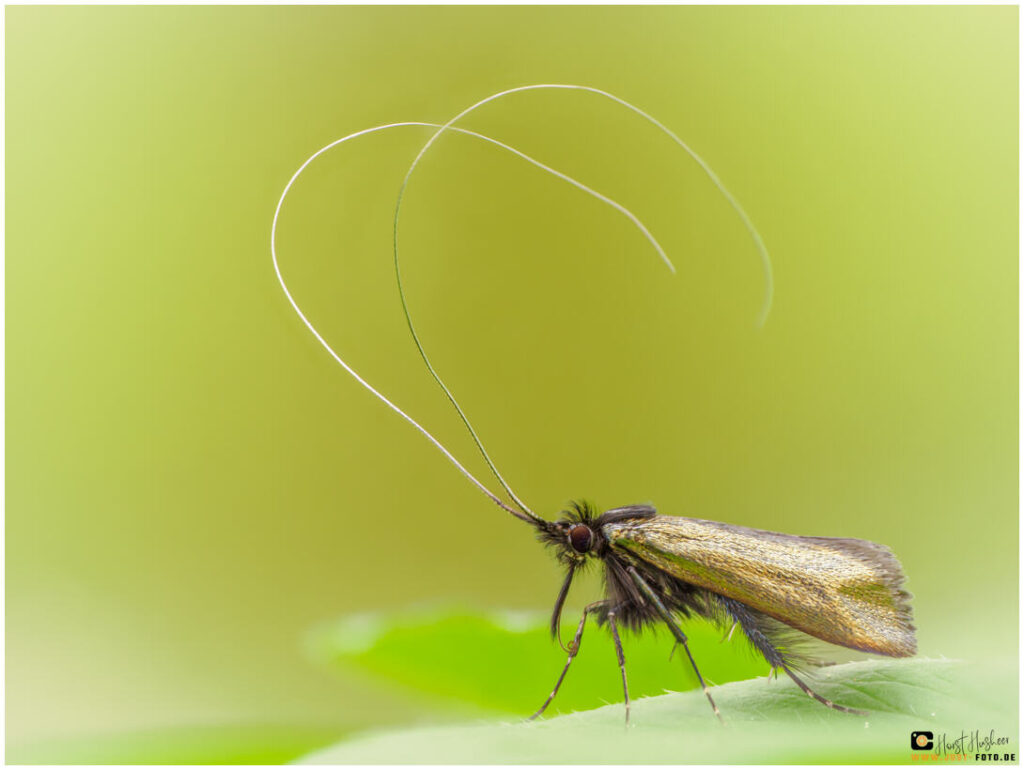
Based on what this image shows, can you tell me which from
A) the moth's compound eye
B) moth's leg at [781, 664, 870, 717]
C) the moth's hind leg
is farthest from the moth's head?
moth's leg at [781, 664, 870, 717]

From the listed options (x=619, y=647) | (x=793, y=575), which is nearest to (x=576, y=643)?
(x=619, y=647)

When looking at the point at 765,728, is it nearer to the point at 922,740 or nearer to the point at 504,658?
the point at 922,740

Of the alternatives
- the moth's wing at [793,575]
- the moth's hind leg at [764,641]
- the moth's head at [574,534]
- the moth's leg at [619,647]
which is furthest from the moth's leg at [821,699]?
the moth's head at [574,534]

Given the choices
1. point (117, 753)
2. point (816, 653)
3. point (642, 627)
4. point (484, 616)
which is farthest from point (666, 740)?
point (117, 753)

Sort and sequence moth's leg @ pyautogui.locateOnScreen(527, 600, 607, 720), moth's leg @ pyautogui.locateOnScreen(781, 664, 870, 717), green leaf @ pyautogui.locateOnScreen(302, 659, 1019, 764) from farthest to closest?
moth's leg @ pyautogui.locateOnScreen(527, 600, 607, 720) → moth's leg @ pyautogui.locateOnScreen(781, 664, 870, 717) → green leaf @ pyautogui.locateOnScreen(302, 659, 1019, 764)

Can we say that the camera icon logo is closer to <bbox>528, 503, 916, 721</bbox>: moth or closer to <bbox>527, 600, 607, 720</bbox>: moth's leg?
<bbox>528, 503, 916, 721</bbox>: moth

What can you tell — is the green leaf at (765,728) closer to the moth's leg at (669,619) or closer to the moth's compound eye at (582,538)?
the moth's leg at (669,619)

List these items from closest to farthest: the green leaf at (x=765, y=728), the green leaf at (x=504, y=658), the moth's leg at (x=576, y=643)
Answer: the green leaf at (x=765, y=728), the moth's leg at (x=576, y=643), the green leaf at (x=504, y=658)

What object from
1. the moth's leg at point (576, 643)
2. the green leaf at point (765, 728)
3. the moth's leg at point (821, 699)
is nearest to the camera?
the green leaf at point (765, 728)
